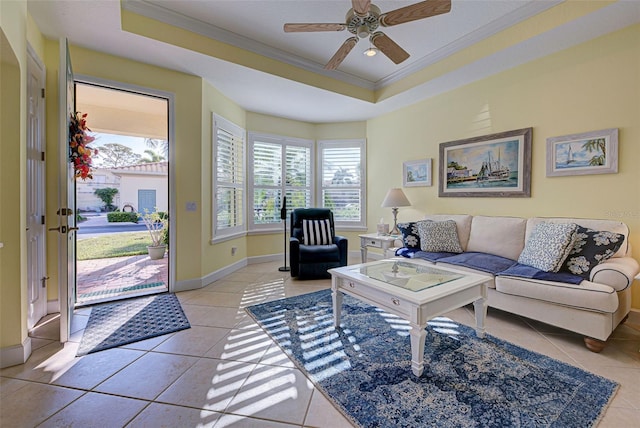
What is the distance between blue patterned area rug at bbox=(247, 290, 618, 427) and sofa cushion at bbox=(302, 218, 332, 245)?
1.86m

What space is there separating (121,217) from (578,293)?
1145 centimetres

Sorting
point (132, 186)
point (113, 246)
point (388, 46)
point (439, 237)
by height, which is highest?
point (388, 46)

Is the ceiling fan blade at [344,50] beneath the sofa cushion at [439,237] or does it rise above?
above

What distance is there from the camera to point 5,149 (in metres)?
1.87

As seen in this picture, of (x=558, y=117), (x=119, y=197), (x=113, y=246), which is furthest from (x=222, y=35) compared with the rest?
(x=119, y=197)

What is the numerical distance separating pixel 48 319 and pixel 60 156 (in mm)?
1650

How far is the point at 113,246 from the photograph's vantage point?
6277 millimetres

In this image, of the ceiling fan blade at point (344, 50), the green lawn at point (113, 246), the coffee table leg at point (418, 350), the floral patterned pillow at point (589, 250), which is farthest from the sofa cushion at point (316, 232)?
the green lawn at point (113, 246)

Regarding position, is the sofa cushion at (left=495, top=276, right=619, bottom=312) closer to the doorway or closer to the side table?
the side table

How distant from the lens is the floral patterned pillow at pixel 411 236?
3545mm

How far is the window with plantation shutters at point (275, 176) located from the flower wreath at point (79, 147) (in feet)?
7.78

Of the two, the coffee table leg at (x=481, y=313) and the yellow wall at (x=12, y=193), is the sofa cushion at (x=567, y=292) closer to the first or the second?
the coffee table leg at (x=481, y=313)

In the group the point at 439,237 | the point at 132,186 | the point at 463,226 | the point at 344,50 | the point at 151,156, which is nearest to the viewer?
the point at 344,50

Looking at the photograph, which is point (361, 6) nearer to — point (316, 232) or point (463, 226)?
point (463, 226)
